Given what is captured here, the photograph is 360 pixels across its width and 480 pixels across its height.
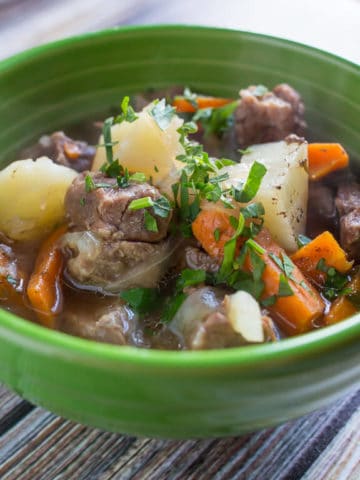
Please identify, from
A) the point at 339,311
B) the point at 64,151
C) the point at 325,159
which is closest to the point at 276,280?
the point at 339,311


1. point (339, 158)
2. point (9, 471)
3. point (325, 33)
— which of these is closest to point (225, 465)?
point (9, 471)

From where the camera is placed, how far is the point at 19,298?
2.05 metres

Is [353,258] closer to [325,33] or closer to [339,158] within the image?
[339,158]

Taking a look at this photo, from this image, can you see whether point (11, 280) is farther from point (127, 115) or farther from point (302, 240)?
point (302, 240)

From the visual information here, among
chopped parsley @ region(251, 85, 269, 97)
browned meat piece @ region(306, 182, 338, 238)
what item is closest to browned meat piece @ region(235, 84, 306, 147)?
chopped parsley @ region(251, 85, 269, 97)

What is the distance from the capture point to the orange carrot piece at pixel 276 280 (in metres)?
1.84

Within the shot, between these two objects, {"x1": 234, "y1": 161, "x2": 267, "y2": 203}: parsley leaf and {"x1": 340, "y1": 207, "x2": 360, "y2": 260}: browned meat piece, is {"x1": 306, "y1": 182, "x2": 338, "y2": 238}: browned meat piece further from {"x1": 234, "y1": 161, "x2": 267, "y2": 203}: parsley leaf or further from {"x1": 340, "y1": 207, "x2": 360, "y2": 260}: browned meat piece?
{"x1": 234, "y1": 161, "x2": 267, "y2": 203}: parsley leaf

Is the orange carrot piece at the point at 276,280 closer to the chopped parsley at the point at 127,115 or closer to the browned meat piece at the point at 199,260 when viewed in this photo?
the browned meat piece at the point at 199,260

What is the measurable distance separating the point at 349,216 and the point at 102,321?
0.94 m

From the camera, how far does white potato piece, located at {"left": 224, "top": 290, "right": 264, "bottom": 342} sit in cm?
160

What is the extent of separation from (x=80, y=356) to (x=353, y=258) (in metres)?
1.15

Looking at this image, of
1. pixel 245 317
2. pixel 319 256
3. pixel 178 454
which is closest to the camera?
pixel 245 317

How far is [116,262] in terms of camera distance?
1.98 metres

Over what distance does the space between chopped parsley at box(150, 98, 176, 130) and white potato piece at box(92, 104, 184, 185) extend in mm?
12
